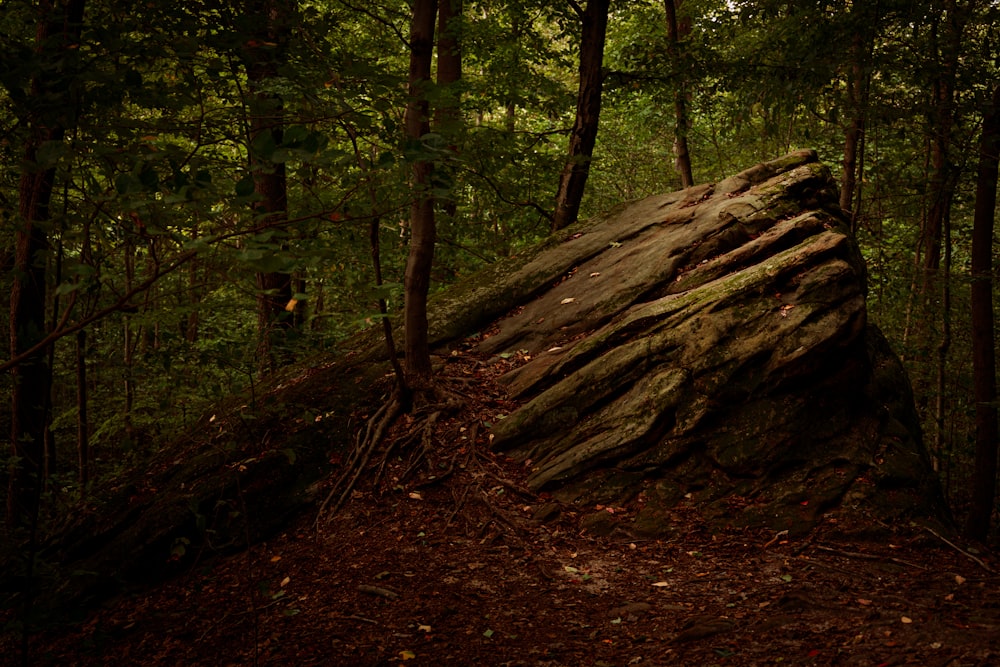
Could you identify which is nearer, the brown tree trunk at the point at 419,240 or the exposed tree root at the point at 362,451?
the brown tree trunk at the point at 419,240

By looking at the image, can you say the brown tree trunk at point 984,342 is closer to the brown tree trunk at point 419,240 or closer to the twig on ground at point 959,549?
the twig on ground at point 959,549

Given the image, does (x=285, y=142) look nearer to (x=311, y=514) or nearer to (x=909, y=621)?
(x=909, y=621)

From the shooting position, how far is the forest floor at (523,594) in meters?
4.41

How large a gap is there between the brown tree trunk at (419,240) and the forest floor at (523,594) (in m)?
1.15

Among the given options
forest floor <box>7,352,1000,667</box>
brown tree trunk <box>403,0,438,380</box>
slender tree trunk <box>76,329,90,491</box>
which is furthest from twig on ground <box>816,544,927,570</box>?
slender tree trunk <box>76,329,90,491</box>

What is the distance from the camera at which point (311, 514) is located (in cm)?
712

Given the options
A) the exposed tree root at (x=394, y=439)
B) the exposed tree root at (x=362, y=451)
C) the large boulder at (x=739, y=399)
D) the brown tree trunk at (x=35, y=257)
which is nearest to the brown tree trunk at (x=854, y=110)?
the large boulder at (x=739, y=399)

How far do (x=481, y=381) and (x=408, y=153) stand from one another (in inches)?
230

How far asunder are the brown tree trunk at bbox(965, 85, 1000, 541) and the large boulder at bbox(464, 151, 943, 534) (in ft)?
2.56

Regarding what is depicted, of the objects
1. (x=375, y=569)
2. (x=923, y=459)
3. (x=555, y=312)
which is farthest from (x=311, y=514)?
(x=923, y=459)

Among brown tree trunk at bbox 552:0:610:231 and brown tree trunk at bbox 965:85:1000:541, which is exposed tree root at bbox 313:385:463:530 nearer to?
brown tree trunk at bbox 552:0:610:231

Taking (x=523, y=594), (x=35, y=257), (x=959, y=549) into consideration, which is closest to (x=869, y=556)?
(x=959, y=549)

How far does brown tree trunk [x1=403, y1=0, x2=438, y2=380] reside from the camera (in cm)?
684

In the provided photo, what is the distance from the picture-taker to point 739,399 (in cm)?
677
